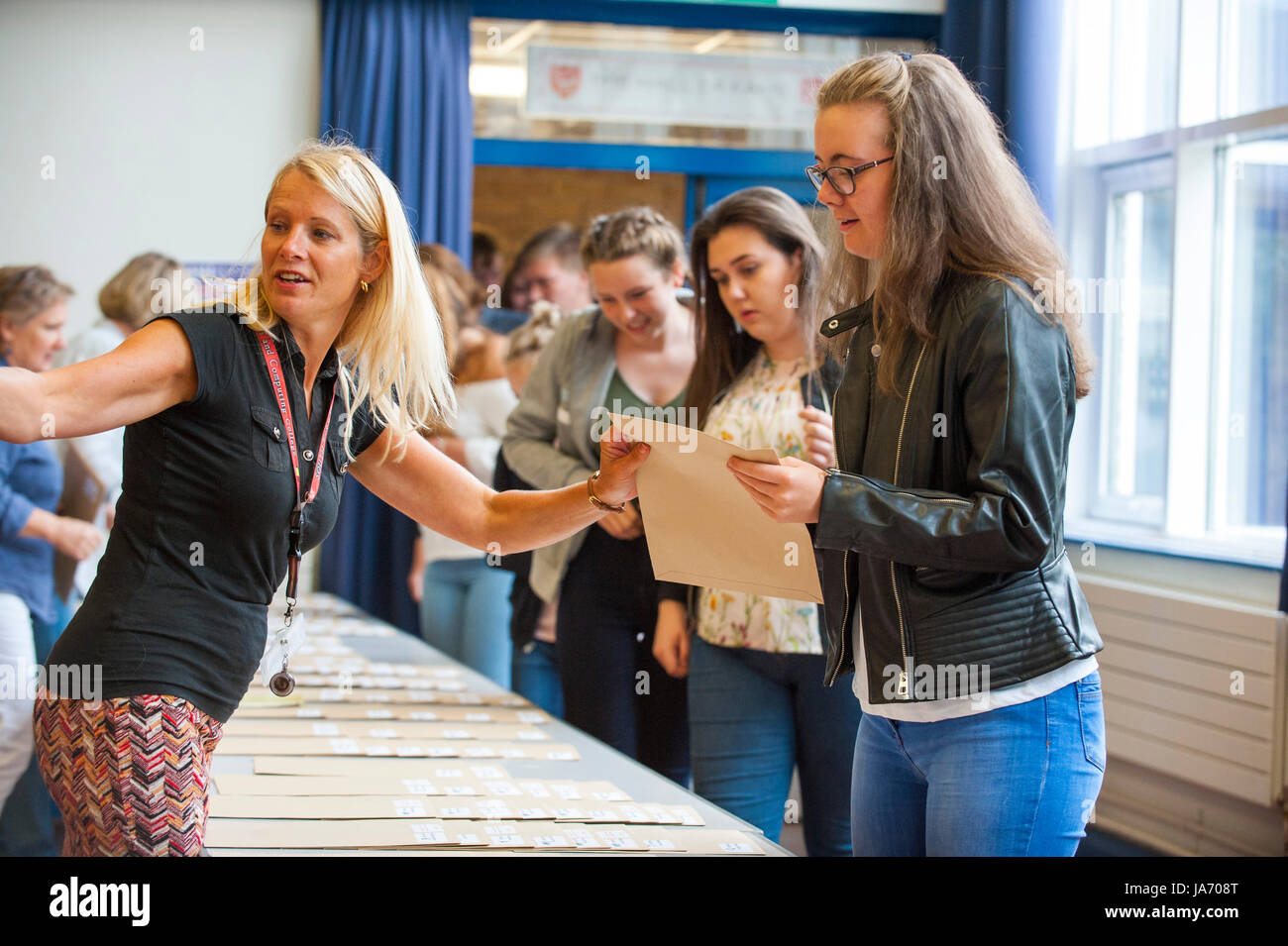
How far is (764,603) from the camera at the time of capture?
2.21 meters

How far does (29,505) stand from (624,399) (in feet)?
5.71

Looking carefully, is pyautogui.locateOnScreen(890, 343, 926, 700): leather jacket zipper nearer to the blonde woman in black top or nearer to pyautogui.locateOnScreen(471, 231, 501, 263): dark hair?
the blonde woman in black top

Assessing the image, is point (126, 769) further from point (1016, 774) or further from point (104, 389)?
point (1016, 774)

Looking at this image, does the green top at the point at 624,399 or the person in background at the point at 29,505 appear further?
the person in background at the point at 29,505

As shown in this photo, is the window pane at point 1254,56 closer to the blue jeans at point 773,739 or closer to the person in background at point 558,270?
the person in background at point 558,270

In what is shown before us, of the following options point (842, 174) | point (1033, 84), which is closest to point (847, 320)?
point (842, 174)

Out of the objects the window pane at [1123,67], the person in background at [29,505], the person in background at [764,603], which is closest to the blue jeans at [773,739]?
the person in background at [764,603]

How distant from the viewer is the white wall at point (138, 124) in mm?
4977

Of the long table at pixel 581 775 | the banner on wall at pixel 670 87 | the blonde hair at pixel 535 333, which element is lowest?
the long table at pixel 581 775

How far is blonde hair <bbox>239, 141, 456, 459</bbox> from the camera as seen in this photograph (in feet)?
4.98

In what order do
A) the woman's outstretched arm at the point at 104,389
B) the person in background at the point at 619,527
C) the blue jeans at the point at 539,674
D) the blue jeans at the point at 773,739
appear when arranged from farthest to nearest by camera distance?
the blue jeans at the point at 539,674 < the person in background at the point at 619,527 < the blue jeans at the point at 773,739 < the woman's outstretched arm at the point at 104,389

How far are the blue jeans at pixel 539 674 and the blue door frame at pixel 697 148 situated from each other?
2.66 meters

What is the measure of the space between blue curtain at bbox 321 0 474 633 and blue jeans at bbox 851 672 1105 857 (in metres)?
4.00

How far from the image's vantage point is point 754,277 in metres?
2.35
